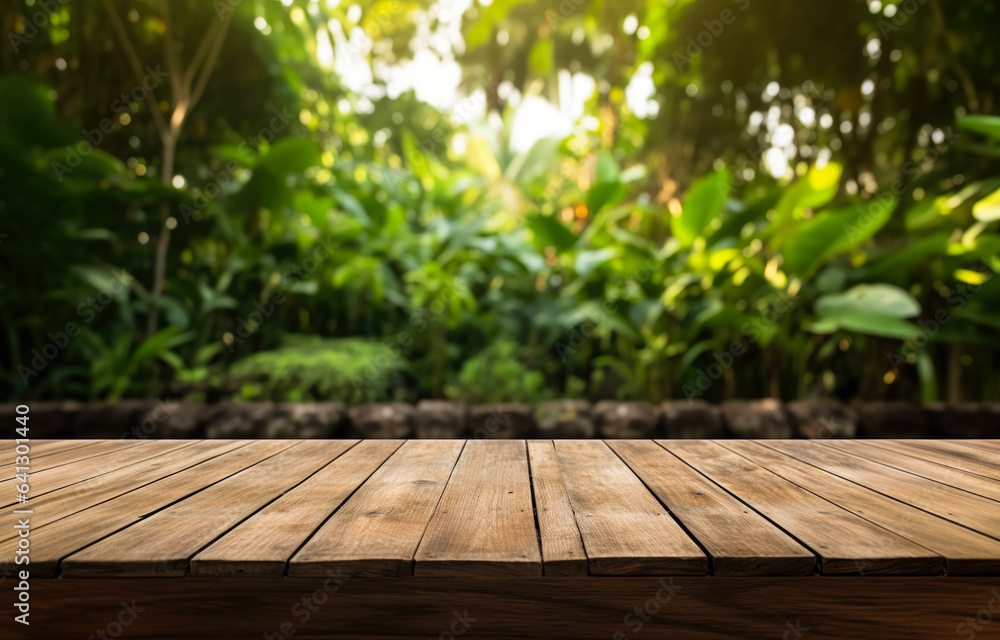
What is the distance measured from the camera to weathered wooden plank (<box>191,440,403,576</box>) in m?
0.58

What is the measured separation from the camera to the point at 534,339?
8.02 ft

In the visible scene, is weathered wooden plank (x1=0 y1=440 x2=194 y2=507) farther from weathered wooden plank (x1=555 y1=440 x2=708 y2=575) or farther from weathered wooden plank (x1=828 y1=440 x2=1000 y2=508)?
weathered wooden plank (x1=828 y1=440 x2=1000 y2=508)

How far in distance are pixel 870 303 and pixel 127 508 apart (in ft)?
6.32

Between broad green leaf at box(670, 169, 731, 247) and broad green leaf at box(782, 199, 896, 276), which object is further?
broad green leaf at box(670, 169, 731, 247)

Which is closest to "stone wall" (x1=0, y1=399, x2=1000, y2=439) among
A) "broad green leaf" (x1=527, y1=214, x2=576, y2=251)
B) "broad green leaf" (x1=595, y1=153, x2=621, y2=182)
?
"broad green leaf" (x1=527, y1=214, x2=576, y2=251)

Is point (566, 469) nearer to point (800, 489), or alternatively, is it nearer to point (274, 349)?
point (800, 489)

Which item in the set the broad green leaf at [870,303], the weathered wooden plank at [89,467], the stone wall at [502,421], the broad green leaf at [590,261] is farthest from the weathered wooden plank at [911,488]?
the weathered wooden plank at [89,467]

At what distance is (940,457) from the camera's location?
43.8 inches

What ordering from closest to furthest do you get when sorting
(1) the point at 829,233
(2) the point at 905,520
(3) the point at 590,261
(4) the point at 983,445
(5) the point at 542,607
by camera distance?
(5) the point at 542,607, (2) the point at 905,520, (4) the point at 983,445, (1) the point at 829,233, (3) the point at 590,261

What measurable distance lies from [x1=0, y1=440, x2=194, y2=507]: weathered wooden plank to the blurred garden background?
2.59 feet

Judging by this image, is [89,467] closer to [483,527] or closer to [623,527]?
[483,527]

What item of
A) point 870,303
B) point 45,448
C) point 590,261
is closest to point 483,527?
point 45,448

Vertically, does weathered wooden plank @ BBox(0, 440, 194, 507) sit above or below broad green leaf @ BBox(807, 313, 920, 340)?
below

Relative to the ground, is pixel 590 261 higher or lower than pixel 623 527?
higher
